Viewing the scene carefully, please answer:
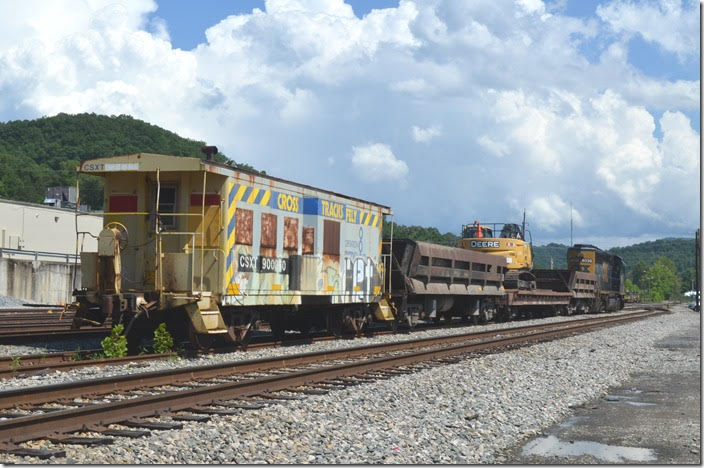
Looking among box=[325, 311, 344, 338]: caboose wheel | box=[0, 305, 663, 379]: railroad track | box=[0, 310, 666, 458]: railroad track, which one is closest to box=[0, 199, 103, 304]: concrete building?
box=[325, 311, 344, 338]: caboose wheel

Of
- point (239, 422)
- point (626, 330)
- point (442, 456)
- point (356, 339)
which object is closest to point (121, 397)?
point (239, 422)

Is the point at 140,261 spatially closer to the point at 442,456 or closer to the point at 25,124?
the point at 442,456

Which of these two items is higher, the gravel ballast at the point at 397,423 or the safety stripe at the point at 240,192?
the safety stripe at the point at 240,192

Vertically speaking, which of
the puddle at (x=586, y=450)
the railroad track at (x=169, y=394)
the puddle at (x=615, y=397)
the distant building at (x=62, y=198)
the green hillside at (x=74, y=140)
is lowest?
the puddle at (x=586, y=450)

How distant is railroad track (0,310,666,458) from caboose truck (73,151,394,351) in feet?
6.97

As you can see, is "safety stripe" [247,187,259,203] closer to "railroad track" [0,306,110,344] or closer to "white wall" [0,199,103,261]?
"railroad track" [0,306,110,344]

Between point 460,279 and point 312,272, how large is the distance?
9.24m

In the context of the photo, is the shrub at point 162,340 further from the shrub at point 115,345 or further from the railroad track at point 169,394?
the railroad track at point 169,394

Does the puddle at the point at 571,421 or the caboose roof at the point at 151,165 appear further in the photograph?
the caboose roof at the point at 151,165

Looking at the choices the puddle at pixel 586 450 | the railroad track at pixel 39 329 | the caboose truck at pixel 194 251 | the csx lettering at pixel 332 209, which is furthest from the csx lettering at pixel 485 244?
the puddle at pixel 586 450

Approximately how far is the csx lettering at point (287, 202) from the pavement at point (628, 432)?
7534 mm

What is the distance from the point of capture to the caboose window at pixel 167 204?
600 inches

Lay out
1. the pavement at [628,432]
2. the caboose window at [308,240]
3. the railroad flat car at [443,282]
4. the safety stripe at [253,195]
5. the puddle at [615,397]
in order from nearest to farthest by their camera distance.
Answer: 1. the pavement at [628,432]
2. the puddle at [615,397]
3. the safety stripe at [253,195]
4. the caboose window at [308,240]
5. the railroad flat car at [443,282]

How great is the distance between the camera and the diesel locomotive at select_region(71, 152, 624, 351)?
1448cm
